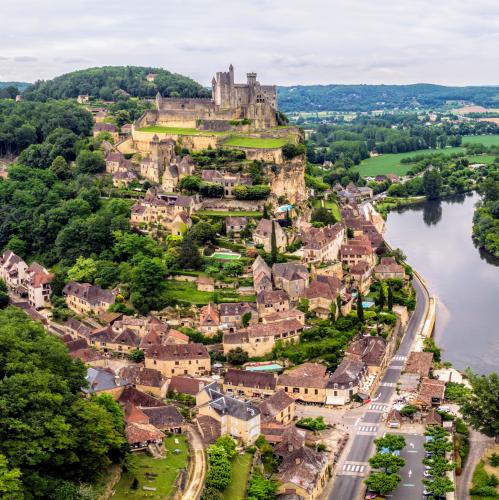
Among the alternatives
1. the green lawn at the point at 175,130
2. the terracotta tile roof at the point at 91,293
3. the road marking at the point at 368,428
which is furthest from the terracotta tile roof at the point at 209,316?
the green lawn at the point at 175,130

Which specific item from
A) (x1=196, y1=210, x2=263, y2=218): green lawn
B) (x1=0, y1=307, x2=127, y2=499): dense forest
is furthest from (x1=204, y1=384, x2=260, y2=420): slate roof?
(x1=196, y1=210, x2=263, y2=218): green lawn

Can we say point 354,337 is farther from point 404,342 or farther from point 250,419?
point 250,419

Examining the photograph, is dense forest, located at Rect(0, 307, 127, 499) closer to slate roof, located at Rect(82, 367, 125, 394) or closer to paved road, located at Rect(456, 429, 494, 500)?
slate roof, located at Rect(82, 367, 125, 394)

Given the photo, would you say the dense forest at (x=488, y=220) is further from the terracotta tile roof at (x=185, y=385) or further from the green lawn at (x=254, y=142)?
the terracotta tile roof at (x=185, y=385)

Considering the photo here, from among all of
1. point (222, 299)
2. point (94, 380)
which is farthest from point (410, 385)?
point (94, 380)

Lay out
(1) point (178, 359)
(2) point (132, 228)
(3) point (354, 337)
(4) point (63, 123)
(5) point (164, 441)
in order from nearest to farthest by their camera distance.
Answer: (5) point (164, 441)
(1) point (178, 359)
(3) point (354, 337)
(2) point (132, 228)
(4) point (63, 123)
